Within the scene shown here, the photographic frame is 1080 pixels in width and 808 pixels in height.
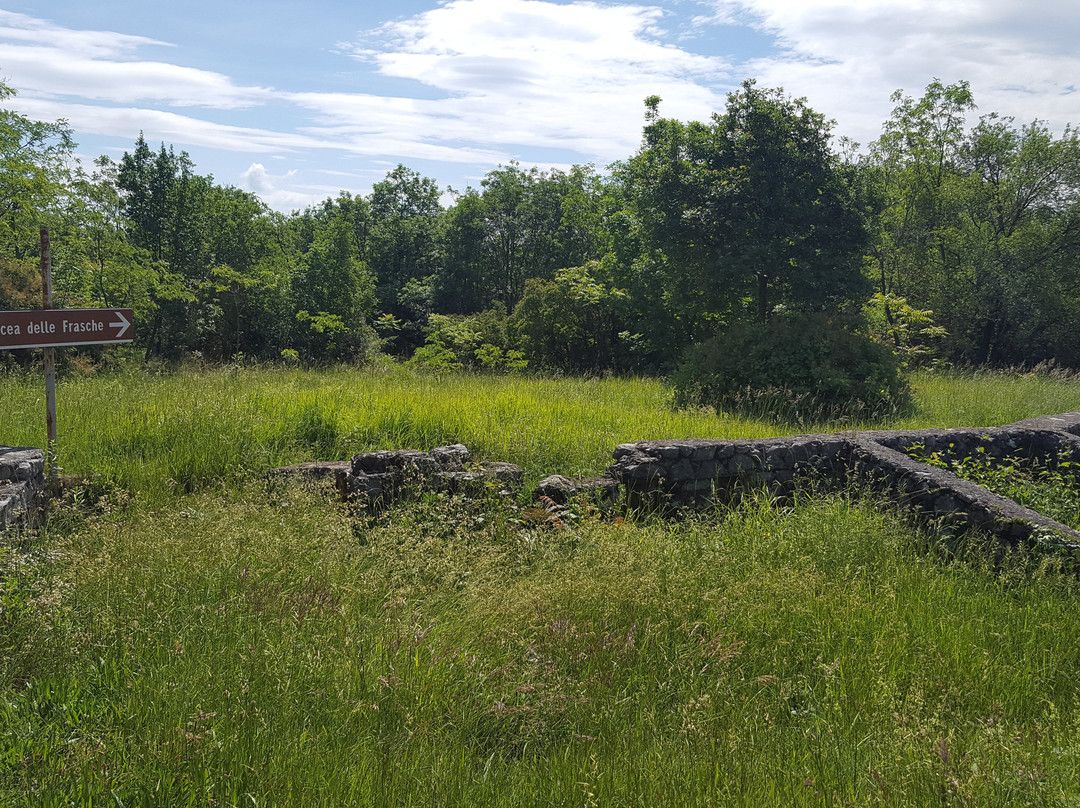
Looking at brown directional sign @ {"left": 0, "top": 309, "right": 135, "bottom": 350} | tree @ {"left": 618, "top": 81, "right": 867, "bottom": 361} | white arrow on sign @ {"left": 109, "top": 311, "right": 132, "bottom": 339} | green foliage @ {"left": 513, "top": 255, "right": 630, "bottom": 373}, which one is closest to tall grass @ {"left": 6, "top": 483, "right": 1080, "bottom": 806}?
brown directional sign @ {"left": 0, "top": 309, "right": 135, "bottom": 350}

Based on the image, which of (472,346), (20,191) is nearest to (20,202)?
(20,191)

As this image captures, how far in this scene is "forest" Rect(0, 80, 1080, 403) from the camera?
611 inches

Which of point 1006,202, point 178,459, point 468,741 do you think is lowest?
point 468,741

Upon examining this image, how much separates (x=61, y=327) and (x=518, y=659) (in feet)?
18.1

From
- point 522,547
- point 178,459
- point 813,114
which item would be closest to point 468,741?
point 522,547

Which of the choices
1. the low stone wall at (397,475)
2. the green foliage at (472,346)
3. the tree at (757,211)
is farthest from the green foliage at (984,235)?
the low stone wall at (397,475)

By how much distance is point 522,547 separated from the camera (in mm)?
6043

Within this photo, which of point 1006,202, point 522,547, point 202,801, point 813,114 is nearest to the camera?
point 202,801

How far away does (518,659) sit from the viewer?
397cm

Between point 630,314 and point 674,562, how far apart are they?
51.3 feet

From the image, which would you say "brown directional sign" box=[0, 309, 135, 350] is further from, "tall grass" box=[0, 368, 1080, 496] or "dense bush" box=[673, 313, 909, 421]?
"dense bush" box=[673, 313, 909, 421]

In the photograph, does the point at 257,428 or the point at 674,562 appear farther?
the point at 257,428

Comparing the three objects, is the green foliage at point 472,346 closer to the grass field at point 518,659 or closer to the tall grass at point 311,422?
the tall grass at point 311,422

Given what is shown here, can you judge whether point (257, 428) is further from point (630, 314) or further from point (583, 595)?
point (630, 314)
